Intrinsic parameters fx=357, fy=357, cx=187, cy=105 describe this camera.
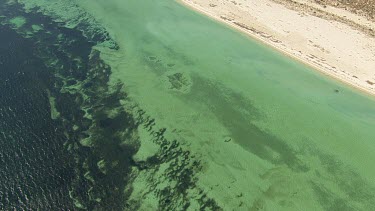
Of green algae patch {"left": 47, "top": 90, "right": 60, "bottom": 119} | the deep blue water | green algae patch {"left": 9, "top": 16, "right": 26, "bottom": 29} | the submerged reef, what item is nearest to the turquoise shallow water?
the submerged reef

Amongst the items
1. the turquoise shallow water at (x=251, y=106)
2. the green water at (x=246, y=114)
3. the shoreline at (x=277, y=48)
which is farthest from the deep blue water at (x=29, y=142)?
the shoreline at (x=277, y=48)

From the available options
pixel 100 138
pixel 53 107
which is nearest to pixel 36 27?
pixel 53 107

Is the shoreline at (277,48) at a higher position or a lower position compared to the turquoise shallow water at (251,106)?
higher

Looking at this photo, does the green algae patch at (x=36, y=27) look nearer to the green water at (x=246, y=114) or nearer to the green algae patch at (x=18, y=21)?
the green algae patch at (x=18, y=21)

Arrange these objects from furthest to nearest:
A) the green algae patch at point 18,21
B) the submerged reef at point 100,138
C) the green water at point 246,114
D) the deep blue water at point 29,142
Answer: the green algae patch at point 18,21 → the green water at point 246,114 → the submerged reef at point 100,138 → the deep blue water at point 29,142

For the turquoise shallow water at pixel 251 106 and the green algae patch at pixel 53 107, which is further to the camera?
the green algae patch at pixel 53 107

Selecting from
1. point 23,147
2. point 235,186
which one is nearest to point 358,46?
point 235,186

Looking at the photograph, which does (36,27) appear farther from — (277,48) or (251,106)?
(277,48)
